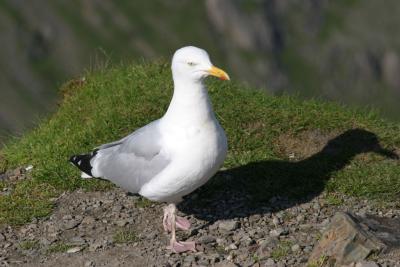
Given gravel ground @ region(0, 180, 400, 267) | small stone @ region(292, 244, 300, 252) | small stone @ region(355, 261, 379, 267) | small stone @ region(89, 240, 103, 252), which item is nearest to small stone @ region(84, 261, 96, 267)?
gravel ground @ region(0, 180, 400, 267)

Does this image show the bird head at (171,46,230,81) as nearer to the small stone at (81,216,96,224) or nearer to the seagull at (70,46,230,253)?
the seagull at (70,46,230,253)

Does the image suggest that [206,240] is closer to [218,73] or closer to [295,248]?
[295,248]

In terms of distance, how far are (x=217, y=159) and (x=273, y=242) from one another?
137 centimetres

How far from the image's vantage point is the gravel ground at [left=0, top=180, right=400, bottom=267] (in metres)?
9.30

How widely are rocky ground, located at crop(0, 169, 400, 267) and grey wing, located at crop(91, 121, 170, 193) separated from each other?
28.5 inches

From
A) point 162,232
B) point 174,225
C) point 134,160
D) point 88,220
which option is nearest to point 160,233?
point 162,232

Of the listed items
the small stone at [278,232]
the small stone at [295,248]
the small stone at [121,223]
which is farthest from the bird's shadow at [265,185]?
the small stone at [295,248]

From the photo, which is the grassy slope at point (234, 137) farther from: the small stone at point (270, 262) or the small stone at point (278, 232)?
the small stone at point (270, 262)

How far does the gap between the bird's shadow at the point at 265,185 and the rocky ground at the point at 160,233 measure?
38 mm

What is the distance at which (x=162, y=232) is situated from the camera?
10.2m

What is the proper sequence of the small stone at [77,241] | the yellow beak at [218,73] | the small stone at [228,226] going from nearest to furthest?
the yellow beak at [218,73], the small stone at [77,241], the small stone at [228,226]

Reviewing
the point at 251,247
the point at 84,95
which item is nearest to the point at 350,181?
the point at 251,247

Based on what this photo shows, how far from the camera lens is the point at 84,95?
50.5 feet

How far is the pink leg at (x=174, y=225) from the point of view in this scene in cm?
954
